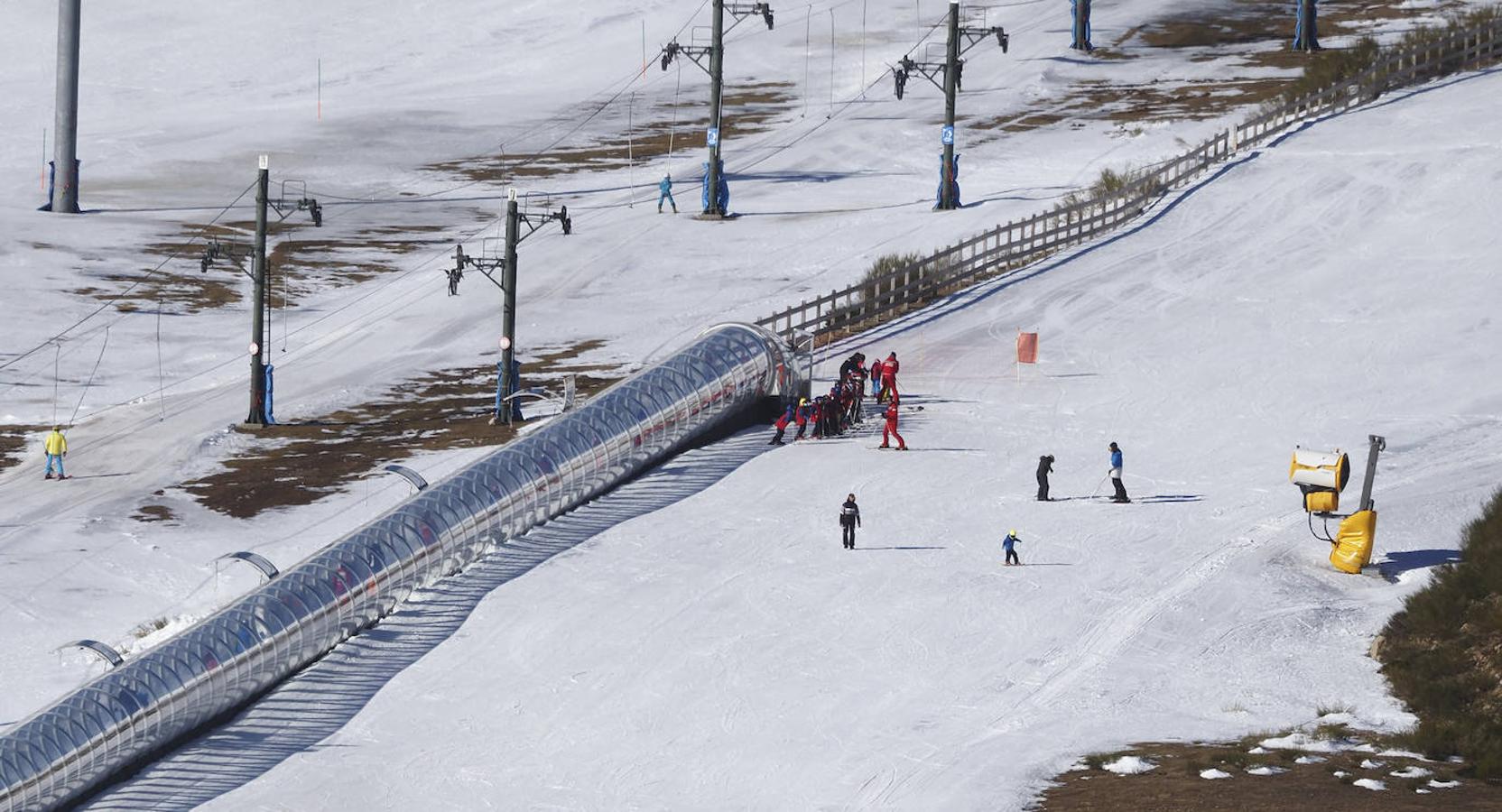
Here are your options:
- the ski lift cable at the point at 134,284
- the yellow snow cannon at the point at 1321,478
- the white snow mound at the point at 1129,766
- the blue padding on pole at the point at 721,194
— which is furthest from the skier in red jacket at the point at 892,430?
the blue padding on pole at the point at 721,194

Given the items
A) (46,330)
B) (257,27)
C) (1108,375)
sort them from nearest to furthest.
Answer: (1108,375), (46,330), (257,27)

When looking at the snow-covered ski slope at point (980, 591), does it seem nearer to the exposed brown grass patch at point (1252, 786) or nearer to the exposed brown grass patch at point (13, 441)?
the exposed brown grass patch at point (1252, 786)

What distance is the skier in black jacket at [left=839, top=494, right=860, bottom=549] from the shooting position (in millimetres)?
31938

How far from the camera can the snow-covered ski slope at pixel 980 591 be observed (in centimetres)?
2550

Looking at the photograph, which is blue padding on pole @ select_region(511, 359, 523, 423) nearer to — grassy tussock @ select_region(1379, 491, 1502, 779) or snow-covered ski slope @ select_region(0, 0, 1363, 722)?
snow-covered ski slope @ select_region(0, 0, 1363, 722)

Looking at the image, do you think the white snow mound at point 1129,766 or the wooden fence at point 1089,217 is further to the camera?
the wooden fence at point 1089,217

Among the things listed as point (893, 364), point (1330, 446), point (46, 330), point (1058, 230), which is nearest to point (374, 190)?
point (46, 330)

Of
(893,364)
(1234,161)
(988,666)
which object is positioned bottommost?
(988,666)

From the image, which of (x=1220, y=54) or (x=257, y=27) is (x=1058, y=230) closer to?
(x=1220, y=54)

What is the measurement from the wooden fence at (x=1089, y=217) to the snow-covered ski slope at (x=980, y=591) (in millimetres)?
1439

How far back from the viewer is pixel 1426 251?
49438mm

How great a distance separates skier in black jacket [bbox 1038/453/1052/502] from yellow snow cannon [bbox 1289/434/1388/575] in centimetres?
387

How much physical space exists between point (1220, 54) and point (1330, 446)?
40929 mm

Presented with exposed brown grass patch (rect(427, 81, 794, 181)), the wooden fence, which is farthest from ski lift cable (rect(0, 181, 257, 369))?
the wooden fence
